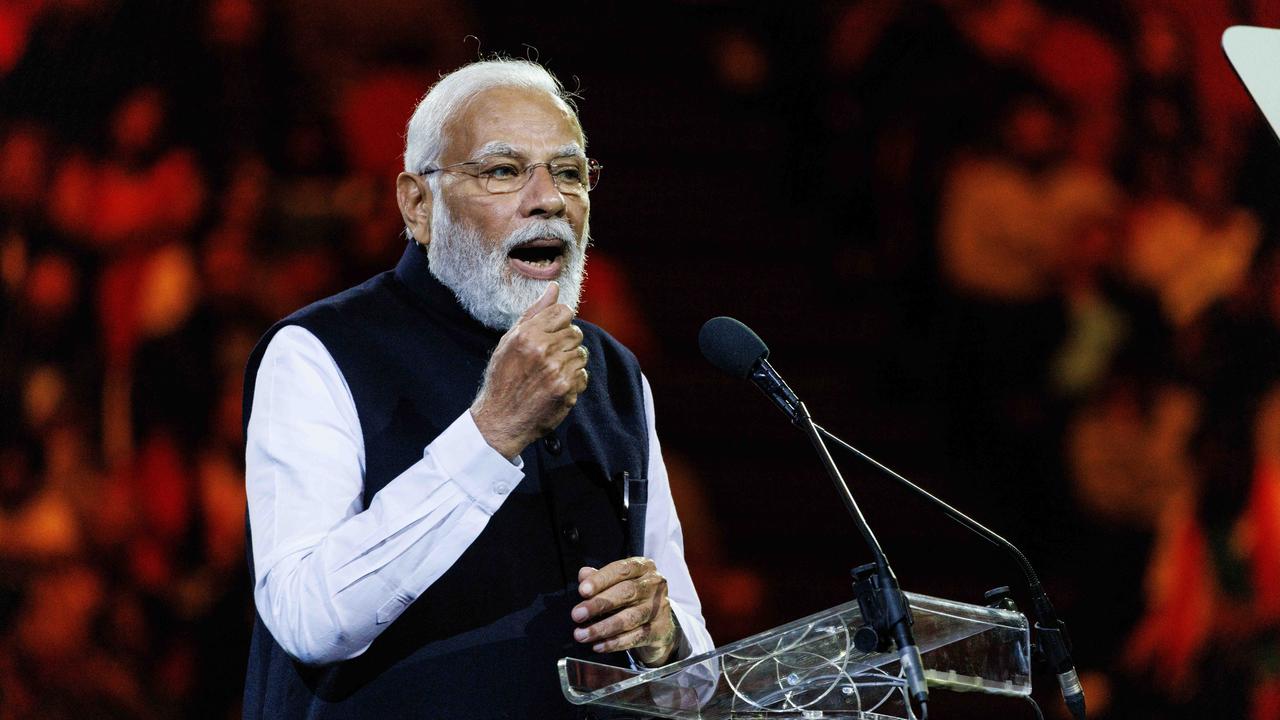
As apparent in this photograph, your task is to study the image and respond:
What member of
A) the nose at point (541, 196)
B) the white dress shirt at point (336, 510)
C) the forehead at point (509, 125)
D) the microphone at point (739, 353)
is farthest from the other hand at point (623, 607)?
the forehead at point (509, 125)

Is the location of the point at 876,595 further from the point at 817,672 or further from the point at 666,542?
the point at 666,542

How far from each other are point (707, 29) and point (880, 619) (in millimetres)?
2159

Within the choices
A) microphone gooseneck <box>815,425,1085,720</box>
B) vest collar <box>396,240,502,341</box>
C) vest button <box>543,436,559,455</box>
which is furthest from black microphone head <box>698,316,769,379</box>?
vest collar <box>396,240,502,341</box>

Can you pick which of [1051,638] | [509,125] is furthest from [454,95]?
[1051,638]

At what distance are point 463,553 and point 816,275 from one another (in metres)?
1.78

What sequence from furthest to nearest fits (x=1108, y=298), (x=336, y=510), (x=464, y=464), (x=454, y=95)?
1. (x=1108, y=298)
2. (x=454, y=95)
3. (x=336, y=510)
4. (x=464, y=464)

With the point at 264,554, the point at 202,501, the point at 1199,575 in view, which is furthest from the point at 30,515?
the point at 1199,575

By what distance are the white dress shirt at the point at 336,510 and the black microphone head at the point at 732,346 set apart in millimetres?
285

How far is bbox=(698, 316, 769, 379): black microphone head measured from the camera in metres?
1.50

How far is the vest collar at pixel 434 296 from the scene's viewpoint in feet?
6.22

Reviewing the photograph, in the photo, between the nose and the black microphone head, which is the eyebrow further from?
the black microphone head

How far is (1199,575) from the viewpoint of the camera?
340 cm

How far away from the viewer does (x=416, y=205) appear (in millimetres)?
1984

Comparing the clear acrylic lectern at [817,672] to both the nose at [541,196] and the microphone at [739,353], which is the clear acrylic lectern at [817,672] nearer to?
the microphone at [739,353]
